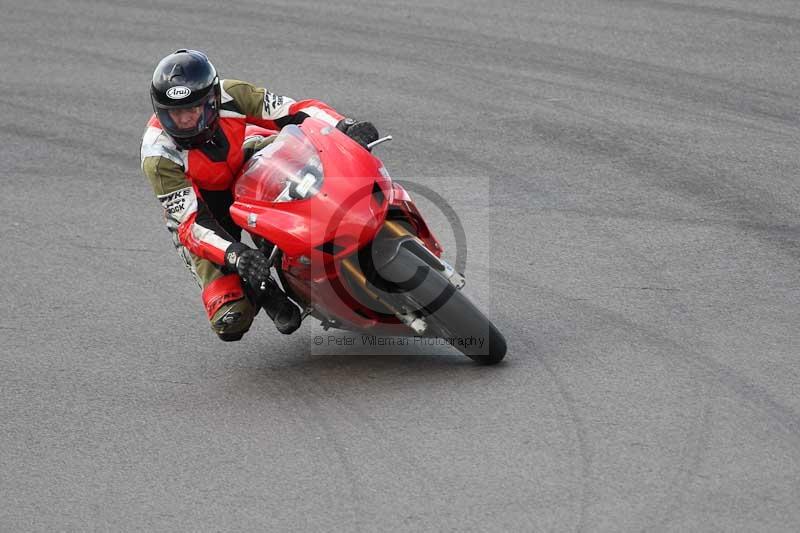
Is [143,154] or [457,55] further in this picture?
[457,55]

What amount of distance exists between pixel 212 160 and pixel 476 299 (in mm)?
1888

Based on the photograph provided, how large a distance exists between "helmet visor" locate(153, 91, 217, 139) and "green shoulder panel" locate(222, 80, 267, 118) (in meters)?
0.46

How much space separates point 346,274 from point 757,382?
2.17 m

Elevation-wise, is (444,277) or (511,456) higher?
(444,277)

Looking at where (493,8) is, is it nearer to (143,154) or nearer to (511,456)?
(143,154)

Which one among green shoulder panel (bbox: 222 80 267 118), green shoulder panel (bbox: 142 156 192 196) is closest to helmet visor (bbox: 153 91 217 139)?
green shoulder panel (bbox: 142 156 192 196)

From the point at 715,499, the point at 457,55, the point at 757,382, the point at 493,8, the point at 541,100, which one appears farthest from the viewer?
the point at 493,8

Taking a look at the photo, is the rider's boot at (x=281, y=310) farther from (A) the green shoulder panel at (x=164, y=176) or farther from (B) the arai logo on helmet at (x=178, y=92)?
(B) the arai logo on helmet at (x=178, y=92)

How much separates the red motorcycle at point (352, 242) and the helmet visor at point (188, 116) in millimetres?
366

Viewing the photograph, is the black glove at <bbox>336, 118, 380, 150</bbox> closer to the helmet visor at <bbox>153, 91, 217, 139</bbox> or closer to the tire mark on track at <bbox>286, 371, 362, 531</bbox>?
the helmet visor at <bbox>153, 91, 217, 139</bbox>

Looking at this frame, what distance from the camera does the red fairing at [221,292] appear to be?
680cm

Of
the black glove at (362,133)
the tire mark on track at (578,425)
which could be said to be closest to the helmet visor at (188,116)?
the black glove at (362,133)

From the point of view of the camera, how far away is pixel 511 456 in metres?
5.54

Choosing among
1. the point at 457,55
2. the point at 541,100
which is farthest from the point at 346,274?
the point at 457,55
